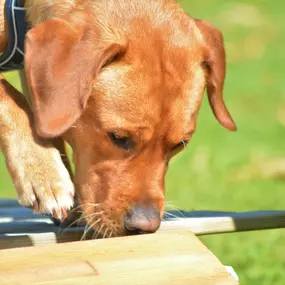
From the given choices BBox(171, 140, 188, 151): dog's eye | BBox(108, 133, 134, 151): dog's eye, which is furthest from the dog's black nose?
BBox(171, 140, 188, 151): dog's eye

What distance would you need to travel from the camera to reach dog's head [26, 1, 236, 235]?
4348 mm

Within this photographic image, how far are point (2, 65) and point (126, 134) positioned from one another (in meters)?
0.86

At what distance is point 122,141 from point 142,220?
16.5 inches

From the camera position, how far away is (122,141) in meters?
4.49

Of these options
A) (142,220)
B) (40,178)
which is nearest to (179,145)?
(142,220)

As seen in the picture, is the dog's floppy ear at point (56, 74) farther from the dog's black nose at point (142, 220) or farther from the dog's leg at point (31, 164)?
the dog's black nose at point (142, 220)

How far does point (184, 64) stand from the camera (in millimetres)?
4605

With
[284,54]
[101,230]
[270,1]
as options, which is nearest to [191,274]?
[101,230]

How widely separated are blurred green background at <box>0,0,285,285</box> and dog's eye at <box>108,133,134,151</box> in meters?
1.00

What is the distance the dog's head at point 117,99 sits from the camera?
4.35 meters

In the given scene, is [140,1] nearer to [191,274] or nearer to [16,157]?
[16,157]

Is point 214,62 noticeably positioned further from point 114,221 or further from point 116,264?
point 116,264

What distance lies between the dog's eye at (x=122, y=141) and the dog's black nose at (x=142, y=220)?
306 millimetres

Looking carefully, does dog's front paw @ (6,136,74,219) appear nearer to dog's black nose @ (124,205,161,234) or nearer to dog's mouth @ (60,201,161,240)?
dog's mouth @ (60,201,161,240)
